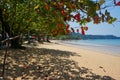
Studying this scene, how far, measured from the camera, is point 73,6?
5648 mm

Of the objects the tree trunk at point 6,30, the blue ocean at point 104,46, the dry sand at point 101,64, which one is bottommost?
the blue ocean at point 104,46

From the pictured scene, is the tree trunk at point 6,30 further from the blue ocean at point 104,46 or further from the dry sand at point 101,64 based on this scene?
the blue ocean at point 104,46

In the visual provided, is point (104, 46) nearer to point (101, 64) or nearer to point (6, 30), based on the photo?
point (6, 30)

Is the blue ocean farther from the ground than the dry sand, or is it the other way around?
the dry sand

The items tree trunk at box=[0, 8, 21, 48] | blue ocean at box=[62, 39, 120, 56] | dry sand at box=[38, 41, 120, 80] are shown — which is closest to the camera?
dry sand at box=[38, 41, 120, 80]

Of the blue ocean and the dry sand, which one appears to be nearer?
the dry sand

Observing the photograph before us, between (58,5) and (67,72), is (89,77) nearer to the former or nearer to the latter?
(67,72)

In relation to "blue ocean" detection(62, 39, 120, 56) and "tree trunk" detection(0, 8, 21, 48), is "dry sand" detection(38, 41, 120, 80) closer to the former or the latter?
"tree trunk" detection(0, 8, 21, 48)

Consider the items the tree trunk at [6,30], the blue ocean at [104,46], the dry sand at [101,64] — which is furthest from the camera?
the blue ocean at [104,46]

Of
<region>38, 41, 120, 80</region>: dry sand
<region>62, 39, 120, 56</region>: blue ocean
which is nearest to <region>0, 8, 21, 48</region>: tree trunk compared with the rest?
<region>38, 41, 120, 80</region>: dry sand

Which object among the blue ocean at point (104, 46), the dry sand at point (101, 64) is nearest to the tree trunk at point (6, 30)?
the dry sand at point (101, 64)

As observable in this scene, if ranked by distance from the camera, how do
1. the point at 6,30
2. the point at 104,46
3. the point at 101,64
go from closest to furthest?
the point at 101,64 < the point at 6,30 < the point at 104,46

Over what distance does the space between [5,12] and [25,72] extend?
8.26 meters

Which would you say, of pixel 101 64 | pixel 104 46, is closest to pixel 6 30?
pixel 101 64
